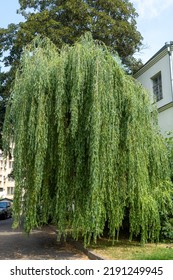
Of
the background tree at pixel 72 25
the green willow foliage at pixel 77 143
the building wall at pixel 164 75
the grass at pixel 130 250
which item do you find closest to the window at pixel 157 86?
the building wall at pixel 164 75

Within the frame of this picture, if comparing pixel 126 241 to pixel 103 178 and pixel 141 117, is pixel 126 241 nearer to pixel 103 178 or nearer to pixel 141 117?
pixel 103 178

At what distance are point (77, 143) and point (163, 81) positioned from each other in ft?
30.4

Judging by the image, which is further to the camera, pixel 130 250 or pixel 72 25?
pixel 72 25

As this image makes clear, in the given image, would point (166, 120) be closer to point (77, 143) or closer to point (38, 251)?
point (77, 143)

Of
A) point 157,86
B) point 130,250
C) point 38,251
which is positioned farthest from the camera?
point 157,86

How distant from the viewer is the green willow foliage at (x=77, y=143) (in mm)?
8273

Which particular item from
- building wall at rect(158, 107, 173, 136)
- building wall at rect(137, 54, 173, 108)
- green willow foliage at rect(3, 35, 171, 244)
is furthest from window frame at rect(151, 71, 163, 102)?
green willow foliage at rect(3, 35, 171, 244)

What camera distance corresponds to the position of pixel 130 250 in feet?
30.5

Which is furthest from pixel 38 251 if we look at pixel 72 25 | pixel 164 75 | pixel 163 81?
pixel 72 25

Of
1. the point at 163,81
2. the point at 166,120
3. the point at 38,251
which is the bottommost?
the point at 38,251

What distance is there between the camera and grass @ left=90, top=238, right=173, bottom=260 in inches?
315

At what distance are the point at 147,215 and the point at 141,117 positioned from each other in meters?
2.89

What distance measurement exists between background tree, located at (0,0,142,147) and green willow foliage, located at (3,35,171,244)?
28.6 ft

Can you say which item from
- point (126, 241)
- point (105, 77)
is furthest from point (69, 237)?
point (105, 77)
